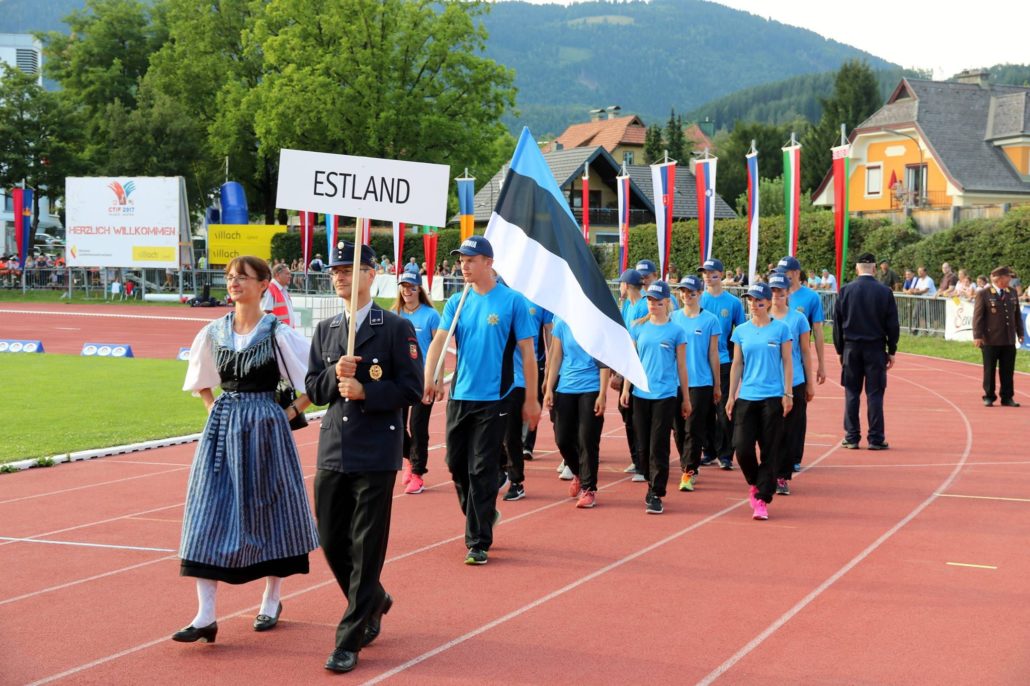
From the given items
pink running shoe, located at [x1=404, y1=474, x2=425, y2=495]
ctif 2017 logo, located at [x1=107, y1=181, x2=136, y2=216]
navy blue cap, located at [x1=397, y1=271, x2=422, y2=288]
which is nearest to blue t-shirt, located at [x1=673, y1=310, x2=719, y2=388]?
navy blue cap, located at [x1=397, y1=271, x2=422, y2=288]

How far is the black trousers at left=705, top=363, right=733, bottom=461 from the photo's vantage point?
12.3 metres

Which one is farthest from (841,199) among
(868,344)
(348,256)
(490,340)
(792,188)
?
(348,256)

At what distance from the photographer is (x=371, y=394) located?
594cm

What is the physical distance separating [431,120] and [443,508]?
44.8 metres

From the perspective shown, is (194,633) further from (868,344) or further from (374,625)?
(868,344)

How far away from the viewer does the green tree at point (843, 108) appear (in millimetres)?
88125

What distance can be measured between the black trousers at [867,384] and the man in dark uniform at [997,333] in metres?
5.23

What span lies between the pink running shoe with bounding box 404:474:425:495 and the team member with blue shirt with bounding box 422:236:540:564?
2.60 metres

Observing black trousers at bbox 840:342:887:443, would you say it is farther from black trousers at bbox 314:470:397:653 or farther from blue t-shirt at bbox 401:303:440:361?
black trousers at bbox 314:470:397:653

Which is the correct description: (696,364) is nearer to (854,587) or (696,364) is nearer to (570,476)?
(570,476)

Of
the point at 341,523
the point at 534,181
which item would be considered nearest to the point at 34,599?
the point at 341,523

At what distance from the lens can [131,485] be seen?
11.0 meters

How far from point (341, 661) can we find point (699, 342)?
243 inches

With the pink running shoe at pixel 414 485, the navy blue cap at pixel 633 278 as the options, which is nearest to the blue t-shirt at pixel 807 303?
the navy blue cap at pixel 633 278
